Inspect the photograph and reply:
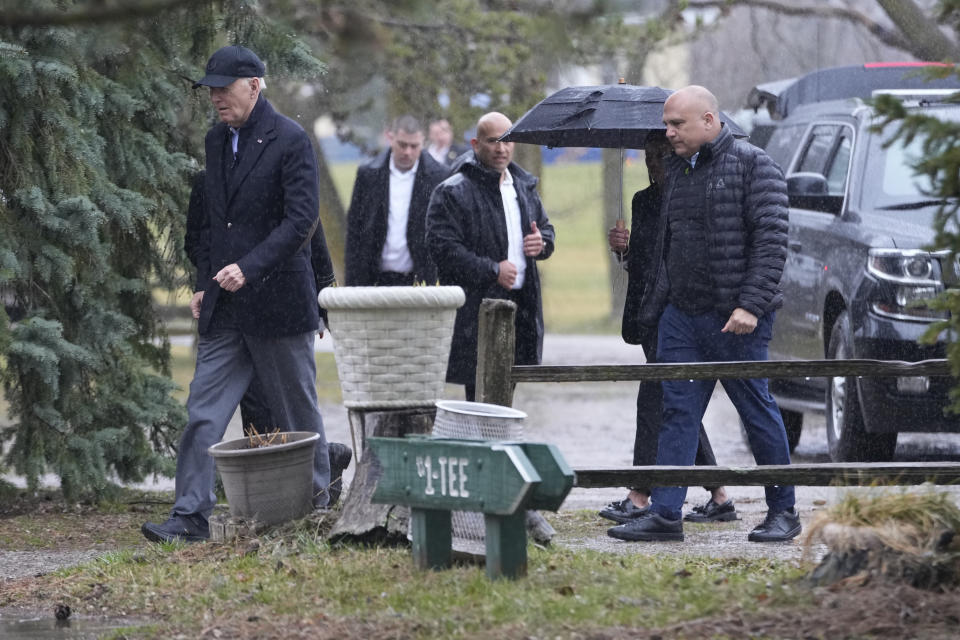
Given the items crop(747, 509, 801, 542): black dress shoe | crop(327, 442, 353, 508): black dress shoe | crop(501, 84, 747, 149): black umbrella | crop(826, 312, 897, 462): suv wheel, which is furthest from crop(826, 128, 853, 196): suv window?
crop(327, 442, 353, 508): black dress shoe

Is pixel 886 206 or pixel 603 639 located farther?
pixel 886 206

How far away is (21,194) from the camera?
7867mm

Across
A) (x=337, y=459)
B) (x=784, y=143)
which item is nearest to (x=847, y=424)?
(x=784, y=143)

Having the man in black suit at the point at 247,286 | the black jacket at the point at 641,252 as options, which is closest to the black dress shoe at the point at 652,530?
the black jacket at the point at 641,252

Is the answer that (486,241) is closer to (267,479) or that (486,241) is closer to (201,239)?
(201,239)

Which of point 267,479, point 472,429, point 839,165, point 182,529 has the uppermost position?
point 839,165

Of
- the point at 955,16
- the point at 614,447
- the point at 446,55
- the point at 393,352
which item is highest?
the point at 446,55

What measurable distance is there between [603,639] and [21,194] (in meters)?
4.45

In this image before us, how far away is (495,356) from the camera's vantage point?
6633 millimetres

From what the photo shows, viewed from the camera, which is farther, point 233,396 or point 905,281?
point 905,281

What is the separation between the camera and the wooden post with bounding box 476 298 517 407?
6.63m

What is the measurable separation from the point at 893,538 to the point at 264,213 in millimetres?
3317

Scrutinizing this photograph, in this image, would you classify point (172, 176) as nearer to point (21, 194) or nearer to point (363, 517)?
point (21, 194)

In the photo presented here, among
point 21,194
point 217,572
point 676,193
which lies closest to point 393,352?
point 217,572
